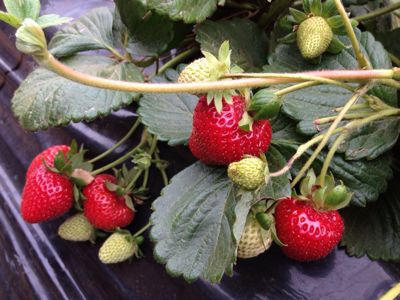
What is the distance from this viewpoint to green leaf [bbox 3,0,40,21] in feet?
1.13

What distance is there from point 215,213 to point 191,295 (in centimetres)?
15

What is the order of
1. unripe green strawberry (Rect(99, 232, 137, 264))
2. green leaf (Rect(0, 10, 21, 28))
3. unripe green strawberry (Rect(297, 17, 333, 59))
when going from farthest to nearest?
unripe green strawberry (Rect(99, 232, 137, 264)) < unripe green strawberry (Rect(297, 17, 333, 59)) < green leaf (Rect(0, 10, 21, 28))

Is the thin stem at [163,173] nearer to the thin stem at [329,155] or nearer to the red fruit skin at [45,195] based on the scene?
the red fruit skin at [45,195]

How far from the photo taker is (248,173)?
1.49ft

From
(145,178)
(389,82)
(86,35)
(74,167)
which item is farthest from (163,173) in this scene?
(389,82)

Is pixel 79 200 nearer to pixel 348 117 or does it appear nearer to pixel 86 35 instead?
pixel 86 35

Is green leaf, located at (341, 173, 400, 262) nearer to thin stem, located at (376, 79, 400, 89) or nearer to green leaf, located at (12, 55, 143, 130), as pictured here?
thin stem, located at (376, 79, 400, 89)

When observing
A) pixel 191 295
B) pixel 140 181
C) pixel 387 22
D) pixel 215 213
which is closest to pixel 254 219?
pixel 215 213

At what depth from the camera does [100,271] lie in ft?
2.41

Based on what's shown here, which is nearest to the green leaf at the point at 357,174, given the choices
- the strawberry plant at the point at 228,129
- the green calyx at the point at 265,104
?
the strawberry plant at the point at 228,129

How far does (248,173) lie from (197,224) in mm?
118

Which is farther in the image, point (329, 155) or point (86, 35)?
point (86, 35)

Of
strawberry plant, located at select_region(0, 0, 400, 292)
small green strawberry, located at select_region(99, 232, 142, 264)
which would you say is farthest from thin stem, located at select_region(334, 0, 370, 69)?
small green strawberry, located at select_region(99, 232, 142, 264)

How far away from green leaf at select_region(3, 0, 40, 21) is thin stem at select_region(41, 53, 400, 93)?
40mm
